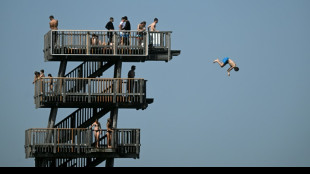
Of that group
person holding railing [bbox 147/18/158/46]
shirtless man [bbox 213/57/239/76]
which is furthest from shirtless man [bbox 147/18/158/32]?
shirtless man [bbox 213/57/239/76]

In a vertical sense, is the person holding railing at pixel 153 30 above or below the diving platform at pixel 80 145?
above

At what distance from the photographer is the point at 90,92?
62.7 meters

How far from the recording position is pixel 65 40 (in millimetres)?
62594

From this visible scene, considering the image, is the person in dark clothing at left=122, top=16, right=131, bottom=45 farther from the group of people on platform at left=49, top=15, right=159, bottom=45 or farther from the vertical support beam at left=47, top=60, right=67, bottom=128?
the vertical support beam at left=47, top=60, right=67, bottom=128

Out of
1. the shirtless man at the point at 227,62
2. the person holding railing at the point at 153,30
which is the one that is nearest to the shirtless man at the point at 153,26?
the person holding railing at the point at 153,30

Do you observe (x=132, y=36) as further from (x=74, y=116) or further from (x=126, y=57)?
(x=74, y=116)

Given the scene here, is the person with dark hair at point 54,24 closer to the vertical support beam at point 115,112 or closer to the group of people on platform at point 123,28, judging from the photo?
the group of people on platform at point 123,28

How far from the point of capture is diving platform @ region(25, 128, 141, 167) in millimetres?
62719

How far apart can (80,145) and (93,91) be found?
2.97m

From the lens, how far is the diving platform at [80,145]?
6272 cm

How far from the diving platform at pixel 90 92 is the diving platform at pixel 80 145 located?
156 centimetres

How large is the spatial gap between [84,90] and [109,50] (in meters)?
2.52

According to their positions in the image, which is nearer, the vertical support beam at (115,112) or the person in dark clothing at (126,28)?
the person in dark clothing at (126,28)

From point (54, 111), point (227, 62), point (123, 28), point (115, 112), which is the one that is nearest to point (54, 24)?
point (123, 28)
